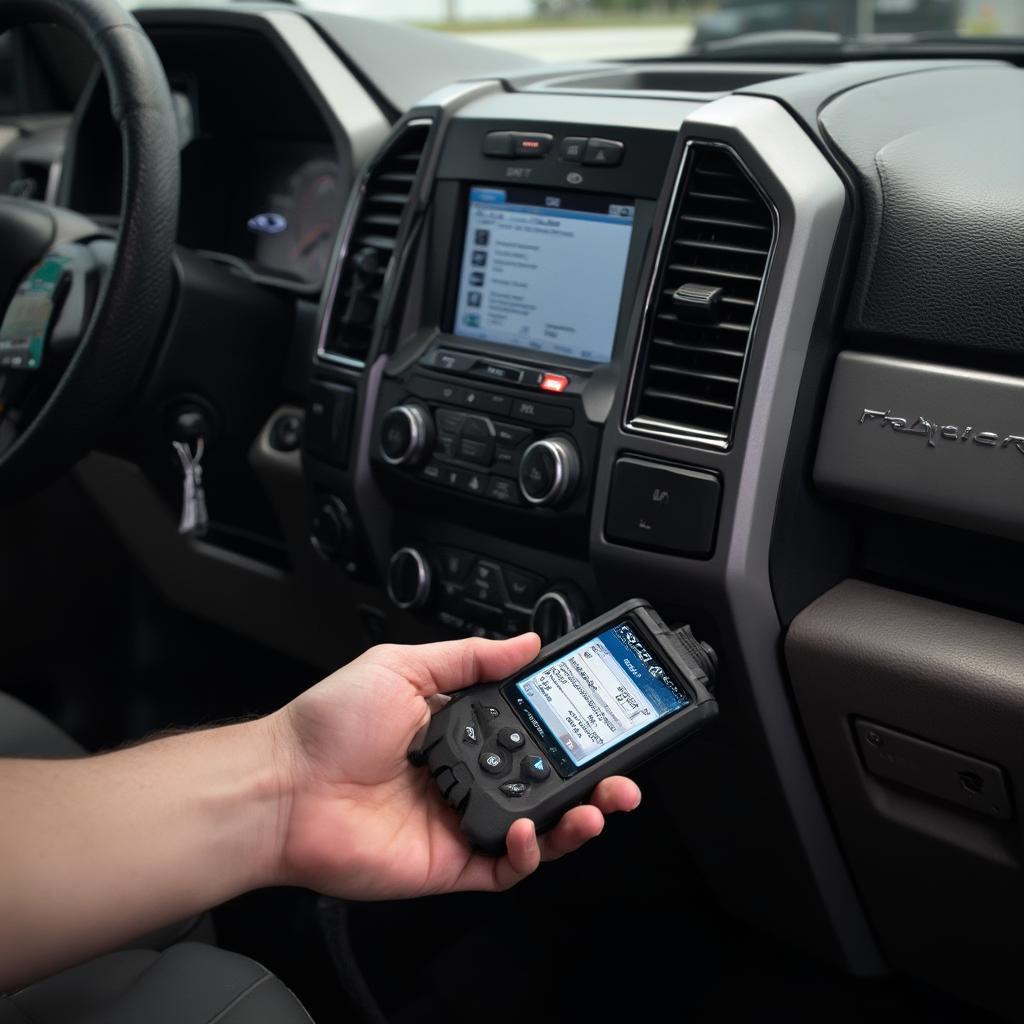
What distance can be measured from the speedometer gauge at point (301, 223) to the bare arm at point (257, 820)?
3.00ft

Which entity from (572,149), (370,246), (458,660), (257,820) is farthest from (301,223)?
(257,820)

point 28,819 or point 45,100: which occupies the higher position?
point 45,100

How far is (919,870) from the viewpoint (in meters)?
1.28

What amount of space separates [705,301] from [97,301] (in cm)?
66

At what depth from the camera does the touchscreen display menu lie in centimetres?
104

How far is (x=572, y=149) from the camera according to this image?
4.22 feet

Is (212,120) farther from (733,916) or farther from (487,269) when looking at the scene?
(733,916)

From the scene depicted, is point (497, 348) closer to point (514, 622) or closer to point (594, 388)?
point (594, 388)

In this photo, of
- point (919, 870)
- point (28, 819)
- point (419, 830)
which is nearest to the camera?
point (28, 819)

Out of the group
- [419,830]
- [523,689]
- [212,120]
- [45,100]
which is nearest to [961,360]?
[523,689]

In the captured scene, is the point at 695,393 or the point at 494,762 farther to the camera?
the point at 695,393

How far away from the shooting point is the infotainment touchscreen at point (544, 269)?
1268 millimetres

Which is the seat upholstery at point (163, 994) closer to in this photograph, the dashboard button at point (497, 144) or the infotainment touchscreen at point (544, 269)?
the infotainment touchscreen at point (544, 269)

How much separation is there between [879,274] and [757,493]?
23cm
